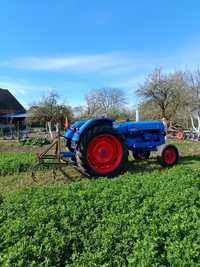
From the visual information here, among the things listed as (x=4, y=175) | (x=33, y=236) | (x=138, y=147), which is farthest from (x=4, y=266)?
(x=138, y=147)

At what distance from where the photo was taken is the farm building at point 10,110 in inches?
1405

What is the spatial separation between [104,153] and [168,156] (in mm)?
1990

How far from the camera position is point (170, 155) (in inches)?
291

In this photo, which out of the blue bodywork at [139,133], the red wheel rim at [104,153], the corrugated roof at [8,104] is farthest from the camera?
the corrugated roof at [8,104]

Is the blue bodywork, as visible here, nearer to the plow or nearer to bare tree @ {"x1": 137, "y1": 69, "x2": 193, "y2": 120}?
the plow

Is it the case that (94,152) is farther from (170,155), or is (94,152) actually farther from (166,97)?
(166,97)

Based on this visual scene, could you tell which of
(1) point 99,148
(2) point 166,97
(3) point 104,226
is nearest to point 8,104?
(2) point 166,97

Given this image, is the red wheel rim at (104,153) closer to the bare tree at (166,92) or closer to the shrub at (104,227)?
the shrub at (104,227)

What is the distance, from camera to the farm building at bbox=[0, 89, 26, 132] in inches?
1405

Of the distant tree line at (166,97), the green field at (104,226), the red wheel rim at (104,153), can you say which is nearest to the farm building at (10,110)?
the distant tree line at (166,97)

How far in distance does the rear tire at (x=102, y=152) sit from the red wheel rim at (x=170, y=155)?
1431mm

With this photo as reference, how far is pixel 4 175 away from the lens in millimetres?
6969

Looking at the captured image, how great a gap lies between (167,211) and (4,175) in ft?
16.2

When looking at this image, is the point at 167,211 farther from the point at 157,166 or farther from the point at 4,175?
the point at 4,175
